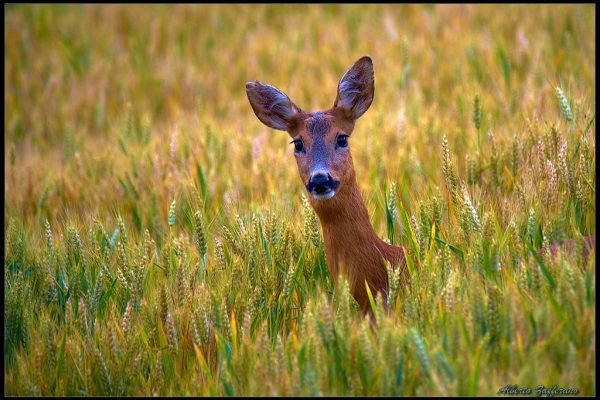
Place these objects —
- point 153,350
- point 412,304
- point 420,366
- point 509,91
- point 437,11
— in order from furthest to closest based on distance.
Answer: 1. point 437,11
2. point 509,91
3. point 153,350
4. point 412,304
5. point 420,366

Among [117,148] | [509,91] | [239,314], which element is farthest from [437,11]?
[239,314]

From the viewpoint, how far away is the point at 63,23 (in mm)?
14375

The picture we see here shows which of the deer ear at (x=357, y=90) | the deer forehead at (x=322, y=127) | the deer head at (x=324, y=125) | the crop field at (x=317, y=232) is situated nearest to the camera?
the crop field at (x=317, y=232)

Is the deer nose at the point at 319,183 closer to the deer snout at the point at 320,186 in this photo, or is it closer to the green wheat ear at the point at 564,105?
the deer snout at the point at 320,186

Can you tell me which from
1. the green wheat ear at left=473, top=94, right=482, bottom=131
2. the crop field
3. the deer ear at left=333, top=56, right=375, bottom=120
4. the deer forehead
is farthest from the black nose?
the green wheat ear at left=473, top=94, right=482, bottom=131

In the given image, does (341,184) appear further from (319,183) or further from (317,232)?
(317,232)

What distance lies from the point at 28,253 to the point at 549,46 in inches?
246

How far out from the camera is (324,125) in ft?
19.2

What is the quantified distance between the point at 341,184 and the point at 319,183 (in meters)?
0.27

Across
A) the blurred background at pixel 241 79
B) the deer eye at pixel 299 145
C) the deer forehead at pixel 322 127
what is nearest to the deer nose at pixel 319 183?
the deer forehead at pixel 322 127

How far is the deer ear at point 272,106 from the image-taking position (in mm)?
6102

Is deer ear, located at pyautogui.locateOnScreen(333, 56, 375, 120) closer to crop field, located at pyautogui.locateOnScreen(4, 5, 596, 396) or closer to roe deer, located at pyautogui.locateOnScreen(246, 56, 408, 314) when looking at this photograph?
roe deer, located at pyautogui.locateOnScreen(246, 56, 408, 314)

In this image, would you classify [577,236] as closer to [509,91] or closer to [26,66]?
[509,91]

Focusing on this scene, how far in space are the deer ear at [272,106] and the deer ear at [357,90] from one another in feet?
1.10
